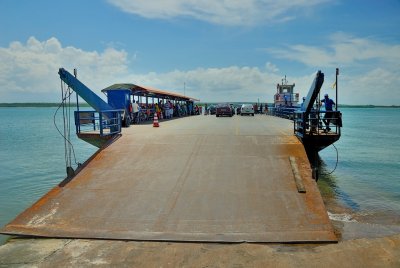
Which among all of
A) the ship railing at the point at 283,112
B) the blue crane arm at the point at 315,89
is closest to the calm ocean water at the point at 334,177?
the blue crane arm at the point at 315,89

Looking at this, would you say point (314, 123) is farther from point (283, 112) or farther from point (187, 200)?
point (283, 112)

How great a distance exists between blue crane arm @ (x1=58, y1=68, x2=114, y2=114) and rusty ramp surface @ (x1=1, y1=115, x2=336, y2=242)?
99.6 inches

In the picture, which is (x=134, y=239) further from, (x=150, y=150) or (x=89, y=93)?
(x=89, y=93)

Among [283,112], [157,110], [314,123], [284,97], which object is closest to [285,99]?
[284,97]

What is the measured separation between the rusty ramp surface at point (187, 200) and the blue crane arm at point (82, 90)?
2531mm

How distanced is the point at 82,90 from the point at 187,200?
6818 millimetres

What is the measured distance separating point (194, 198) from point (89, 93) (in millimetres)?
7033

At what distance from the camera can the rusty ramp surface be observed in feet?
24.6

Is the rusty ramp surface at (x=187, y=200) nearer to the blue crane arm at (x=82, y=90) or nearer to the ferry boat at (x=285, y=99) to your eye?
the blue crane arm at (x=82, y=90)

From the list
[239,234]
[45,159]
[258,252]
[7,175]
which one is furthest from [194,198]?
[45,159]

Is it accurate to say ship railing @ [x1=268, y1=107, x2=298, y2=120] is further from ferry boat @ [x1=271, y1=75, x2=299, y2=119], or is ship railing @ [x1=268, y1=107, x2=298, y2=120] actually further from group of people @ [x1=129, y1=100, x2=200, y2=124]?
group of people @ [x1=129, y1=100, x2=200, y2=124]

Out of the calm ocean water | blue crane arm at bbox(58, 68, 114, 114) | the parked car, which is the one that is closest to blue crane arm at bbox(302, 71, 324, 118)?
the calm ocean water

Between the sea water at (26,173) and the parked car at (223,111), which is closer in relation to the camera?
the sea water at (26,173)

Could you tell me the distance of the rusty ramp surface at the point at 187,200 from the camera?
296 inches
